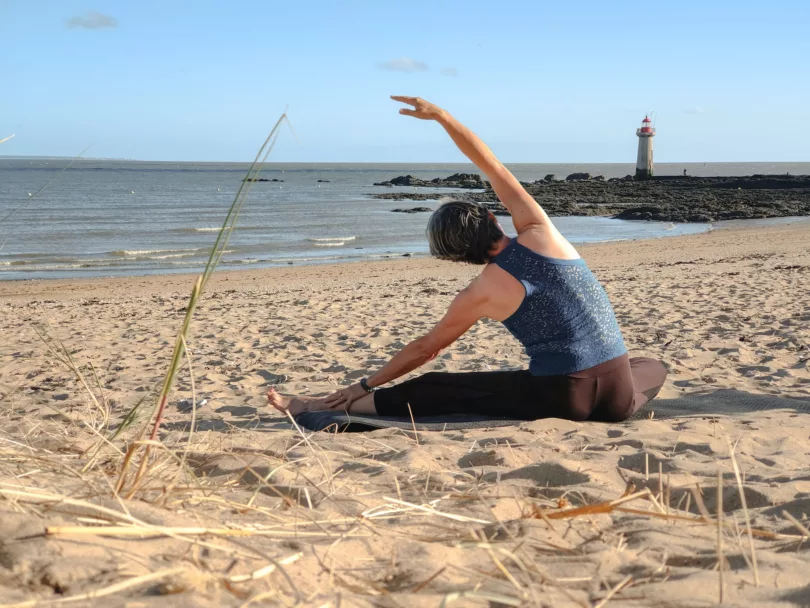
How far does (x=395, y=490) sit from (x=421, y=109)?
57.2 inches

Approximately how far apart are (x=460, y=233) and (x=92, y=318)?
625 cm

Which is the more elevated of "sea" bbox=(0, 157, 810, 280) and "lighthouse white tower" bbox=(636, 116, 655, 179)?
"lighthouse white tower" bbox=(636, 116, 655, 179)

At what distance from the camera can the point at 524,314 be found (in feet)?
10.0

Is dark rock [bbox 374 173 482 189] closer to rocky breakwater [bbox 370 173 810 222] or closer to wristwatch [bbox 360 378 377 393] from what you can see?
rocky breakwater [bbox 370 173 810 222]

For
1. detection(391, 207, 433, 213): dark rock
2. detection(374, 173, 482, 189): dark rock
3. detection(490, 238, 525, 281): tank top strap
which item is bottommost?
detection(490, 238, 525, 281): tank top strap

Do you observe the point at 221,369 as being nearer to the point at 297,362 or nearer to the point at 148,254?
the point at 297,362

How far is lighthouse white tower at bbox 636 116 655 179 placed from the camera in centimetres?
5050

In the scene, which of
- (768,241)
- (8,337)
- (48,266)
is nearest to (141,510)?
(8,337)

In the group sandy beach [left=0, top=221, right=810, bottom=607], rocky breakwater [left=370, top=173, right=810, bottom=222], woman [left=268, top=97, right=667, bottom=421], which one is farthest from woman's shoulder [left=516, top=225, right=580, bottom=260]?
rocky breakwater [left=370, top=173, right=810, bottom=222]

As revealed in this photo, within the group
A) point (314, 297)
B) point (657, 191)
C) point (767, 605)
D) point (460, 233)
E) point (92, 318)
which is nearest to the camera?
point (767, 605)

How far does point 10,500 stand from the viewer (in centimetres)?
154

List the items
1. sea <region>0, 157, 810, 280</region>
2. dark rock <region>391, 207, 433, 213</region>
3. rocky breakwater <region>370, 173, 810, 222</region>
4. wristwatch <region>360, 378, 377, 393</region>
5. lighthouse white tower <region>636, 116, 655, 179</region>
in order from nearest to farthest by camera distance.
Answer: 1. wristwatch <region>360, 378, 377, 393</region>
2. sea <region>0, 157, 810, 280</region>
3. rocky breakwater <region>370, 173, 810, 222</region>
4. dark rock <region>391, 207, 433, 213</region>
5. lighthouse white tower <region>636, 116, 655, 179</region>

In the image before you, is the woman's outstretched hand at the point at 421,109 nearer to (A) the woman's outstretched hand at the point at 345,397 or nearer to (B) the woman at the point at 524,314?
(B) the woman at the point at 524,314

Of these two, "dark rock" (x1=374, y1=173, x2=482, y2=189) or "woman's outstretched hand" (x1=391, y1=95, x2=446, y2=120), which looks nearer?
"woman's outstretched hand" (x1=391, y1=95, x2=446, y2=120)
